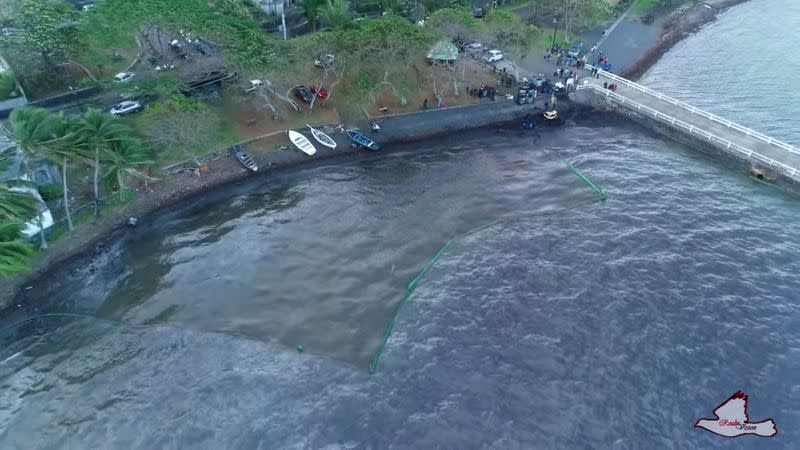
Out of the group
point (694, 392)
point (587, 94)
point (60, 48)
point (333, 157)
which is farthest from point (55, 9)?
point (694, 392)

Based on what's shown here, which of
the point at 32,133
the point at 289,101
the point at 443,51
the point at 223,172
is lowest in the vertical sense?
the point at 223,172

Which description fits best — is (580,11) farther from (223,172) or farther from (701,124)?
(223,172)

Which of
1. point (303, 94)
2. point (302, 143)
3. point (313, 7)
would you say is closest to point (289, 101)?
point (303, 94)

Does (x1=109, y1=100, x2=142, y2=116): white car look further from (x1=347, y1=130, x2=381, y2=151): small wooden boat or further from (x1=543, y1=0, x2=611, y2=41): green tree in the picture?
(x1=543, y1=0, x2=611, y2=41): green tree

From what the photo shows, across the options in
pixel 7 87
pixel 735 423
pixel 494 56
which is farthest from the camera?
pixel 494 56

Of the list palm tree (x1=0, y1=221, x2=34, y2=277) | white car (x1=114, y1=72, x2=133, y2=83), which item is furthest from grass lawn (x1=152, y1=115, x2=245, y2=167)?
palm tree (x1=0, y1=221, x2=34, y2=277)

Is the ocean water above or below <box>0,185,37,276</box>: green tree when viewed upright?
below

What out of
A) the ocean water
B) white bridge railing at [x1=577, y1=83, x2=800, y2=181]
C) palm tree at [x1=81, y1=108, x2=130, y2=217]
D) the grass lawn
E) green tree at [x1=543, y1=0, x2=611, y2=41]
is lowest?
the ocean water
